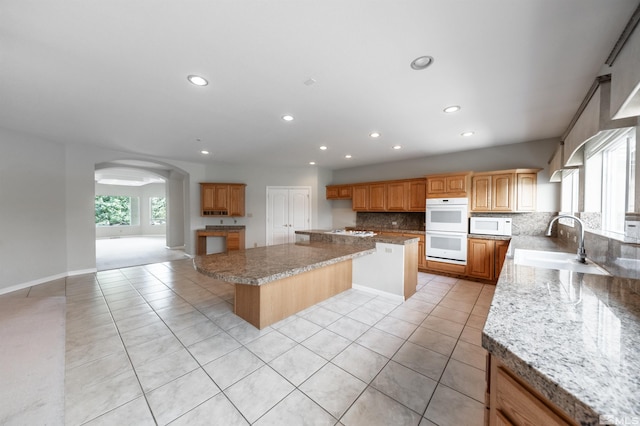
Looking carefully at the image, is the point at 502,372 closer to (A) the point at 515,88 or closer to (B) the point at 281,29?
(B) the point at 281,29

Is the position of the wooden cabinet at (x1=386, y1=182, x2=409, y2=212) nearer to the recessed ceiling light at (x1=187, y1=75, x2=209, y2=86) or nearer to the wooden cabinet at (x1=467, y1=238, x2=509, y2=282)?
the wooden cabinet at (x1=467, y1=238, x2=509, y2=282)

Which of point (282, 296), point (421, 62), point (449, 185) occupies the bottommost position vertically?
point (282, 296)

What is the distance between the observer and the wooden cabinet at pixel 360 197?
5805 mm

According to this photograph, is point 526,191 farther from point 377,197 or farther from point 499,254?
point 377,197

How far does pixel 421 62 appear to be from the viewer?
1899mm

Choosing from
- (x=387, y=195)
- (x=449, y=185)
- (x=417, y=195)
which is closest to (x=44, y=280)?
(x=387, y=195)

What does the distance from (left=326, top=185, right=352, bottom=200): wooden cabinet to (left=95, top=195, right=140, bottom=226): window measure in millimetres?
10273

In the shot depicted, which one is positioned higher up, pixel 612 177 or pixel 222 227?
pixel 612 177

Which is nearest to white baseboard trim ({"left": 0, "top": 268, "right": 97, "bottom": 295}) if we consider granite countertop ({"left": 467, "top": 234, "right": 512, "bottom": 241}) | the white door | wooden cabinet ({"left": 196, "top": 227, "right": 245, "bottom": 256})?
wooden cabinet ({"left": 196, "top": 227, "right": 245, "bottom": 256})

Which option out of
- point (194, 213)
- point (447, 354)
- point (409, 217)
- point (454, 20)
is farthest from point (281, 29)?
point (194, 213)

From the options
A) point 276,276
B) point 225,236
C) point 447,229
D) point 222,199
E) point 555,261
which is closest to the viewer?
point 276,276

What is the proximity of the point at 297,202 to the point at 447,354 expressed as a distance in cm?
517

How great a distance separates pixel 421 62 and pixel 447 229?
3.37 m

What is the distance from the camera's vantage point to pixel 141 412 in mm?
1459
